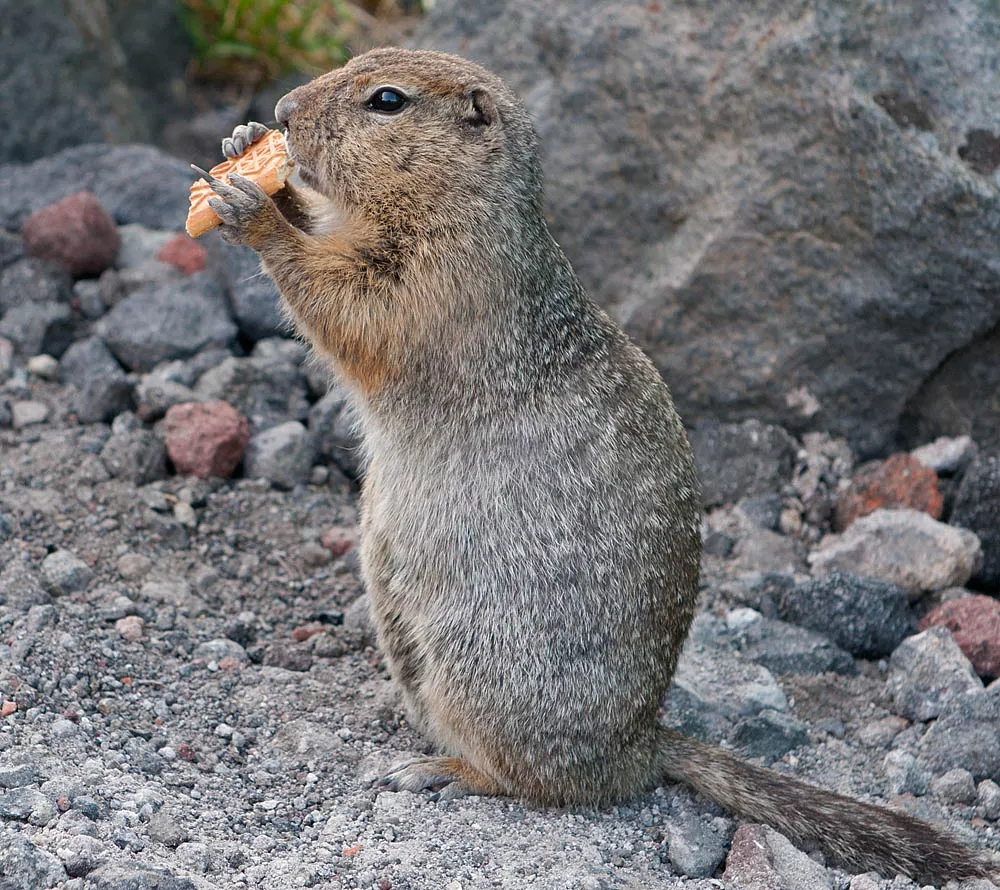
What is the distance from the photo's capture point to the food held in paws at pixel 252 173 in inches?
186

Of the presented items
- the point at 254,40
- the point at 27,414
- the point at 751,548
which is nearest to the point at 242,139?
the point at 27,414

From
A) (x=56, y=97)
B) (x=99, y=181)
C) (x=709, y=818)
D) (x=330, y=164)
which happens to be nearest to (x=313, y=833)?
(x=709, y=818)

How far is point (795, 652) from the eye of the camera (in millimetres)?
5684

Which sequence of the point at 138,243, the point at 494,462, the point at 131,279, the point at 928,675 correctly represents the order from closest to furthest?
the point at 494,462
the point at 928,675
the point at 131,279
the point at 138,243

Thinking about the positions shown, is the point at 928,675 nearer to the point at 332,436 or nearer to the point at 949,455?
the point at 949,455

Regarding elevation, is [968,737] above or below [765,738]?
above

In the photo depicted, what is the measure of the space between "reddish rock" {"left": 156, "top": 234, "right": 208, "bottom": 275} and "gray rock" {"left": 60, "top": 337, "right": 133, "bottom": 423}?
850 mm

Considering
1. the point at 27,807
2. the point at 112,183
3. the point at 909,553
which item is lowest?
the point at 27,807

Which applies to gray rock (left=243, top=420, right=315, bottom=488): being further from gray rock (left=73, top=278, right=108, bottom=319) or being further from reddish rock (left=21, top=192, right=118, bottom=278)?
reddish rock (left=21, top=192, right=118, bottom=278)

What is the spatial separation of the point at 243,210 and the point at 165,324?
250cm

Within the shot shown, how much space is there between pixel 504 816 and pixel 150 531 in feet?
7.63

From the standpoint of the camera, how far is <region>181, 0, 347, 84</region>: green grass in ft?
32.5

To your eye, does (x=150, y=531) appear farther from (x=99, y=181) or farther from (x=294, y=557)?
(x=99, y=181)

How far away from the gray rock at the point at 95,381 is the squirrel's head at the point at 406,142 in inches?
87.4
